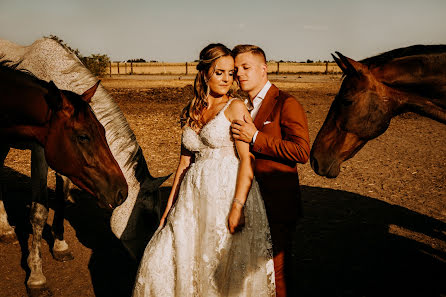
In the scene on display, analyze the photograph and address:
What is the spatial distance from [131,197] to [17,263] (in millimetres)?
1897

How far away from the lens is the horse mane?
291 centimetres

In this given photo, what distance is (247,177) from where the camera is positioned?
2500mm

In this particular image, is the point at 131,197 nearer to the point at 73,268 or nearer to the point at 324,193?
the point at 73,268

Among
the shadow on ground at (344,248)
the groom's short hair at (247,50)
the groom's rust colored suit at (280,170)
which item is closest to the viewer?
the groom's rust colored suit at (280,170)

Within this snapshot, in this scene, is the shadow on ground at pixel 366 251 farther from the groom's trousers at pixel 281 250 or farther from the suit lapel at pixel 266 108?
the suit lapel at pixel 266 108

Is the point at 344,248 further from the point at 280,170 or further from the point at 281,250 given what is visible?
the point at 280,170

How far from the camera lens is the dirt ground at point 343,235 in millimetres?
3820

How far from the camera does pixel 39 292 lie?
3.65m

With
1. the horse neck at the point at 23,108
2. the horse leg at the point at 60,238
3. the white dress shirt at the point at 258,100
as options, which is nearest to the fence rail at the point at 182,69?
the horse leg at the point at 60,238

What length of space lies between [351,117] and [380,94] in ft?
0.95

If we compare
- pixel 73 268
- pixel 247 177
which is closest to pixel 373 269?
pixel 247 177

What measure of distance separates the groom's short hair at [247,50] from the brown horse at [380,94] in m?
0.61

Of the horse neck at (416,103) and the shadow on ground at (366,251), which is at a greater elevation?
the horse neck at (416,103)

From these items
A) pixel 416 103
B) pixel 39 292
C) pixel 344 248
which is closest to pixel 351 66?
pixel 416 103
